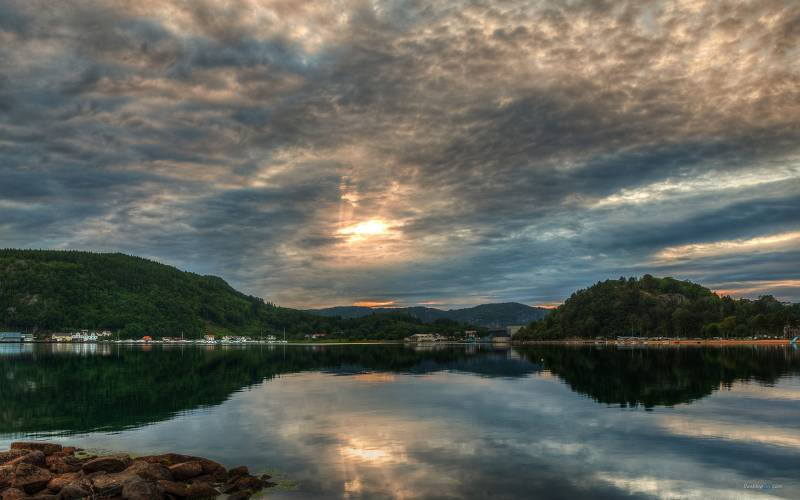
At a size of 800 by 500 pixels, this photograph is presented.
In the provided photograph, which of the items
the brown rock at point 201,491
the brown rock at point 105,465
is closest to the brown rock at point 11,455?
the brown rock at point 105,465

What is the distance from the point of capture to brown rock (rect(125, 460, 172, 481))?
30.3 metres

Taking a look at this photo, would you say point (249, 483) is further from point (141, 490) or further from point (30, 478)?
point (30, 478)

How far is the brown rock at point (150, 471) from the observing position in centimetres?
3031

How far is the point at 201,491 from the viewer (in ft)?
98.2

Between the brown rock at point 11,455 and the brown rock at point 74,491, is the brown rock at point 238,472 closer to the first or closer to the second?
the brown rock at point 74,491

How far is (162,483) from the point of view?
1164 inches

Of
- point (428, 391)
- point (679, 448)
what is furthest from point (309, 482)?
point (428, 391)

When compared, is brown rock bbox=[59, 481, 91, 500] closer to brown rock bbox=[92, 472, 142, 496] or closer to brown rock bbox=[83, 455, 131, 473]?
brown rock bbox=[92, 472, 142, 496]

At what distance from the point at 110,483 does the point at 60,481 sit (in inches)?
141

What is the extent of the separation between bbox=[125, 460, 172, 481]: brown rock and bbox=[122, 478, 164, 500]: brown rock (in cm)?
178

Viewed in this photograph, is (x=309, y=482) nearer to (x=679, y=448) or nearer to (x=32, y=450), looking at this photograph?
(x=32, y=450)

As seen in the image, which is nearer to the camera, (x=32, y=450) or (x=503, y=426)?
(x=32, y=450)

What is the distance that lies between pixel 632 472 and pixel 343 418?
95.2ft

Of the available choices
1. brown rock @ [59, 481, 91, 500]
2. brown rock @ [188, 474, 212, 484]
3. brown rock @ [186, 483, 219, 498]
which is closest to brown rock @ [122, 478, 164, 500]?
brown rock @ [186, 483, 219, 498]
